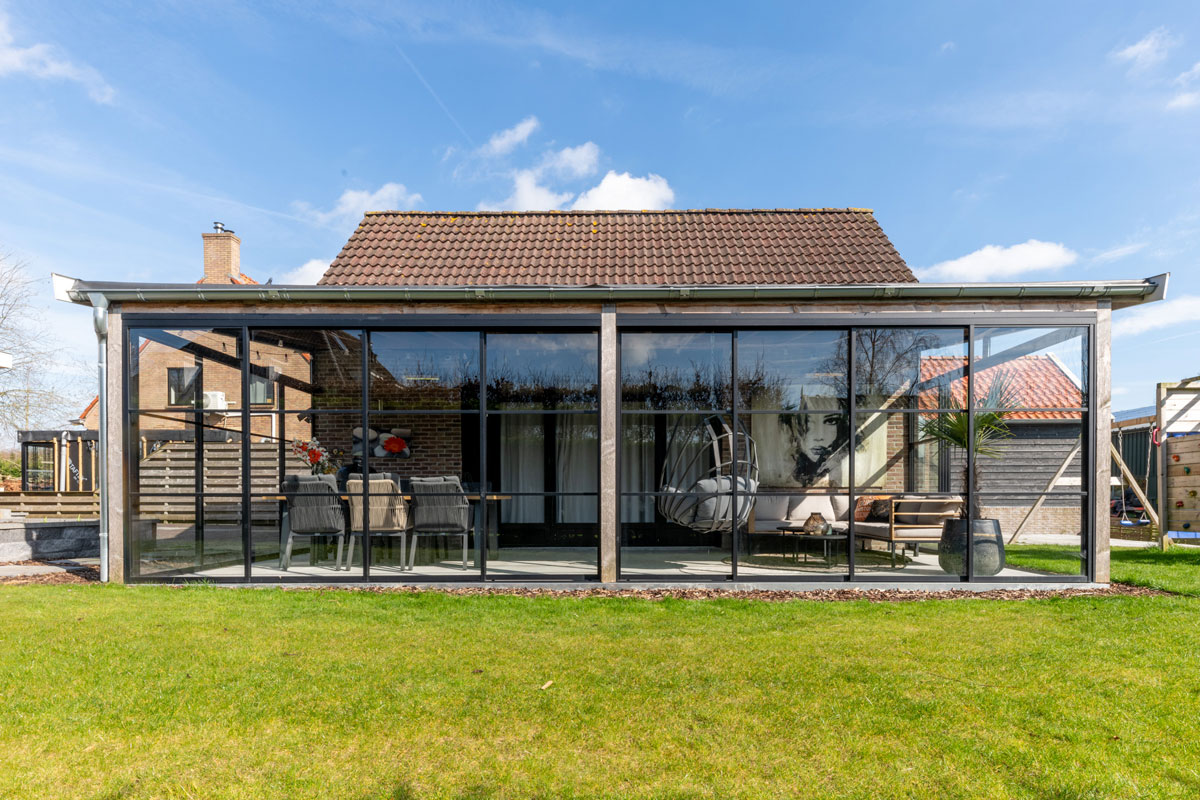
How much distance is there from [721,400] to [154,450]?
924cm

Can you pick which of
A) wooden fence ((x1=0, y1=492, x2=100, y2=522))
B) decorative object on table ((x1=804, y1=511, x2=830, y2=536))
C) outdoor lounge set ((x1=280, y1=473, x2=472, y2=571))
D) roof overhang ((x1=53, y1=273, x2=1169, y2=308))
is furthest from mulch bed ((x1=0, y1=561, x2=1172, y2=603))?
wooden fence ((x1=0, y1=492, x2=100, y2=522))

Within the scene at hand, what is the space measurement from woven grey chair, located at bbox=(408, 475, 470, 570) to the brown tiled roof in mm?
2410

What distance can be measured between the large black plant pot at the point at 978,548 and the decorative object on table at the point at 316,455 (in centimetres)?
826

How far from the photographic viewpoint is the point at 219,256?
58.0 ft

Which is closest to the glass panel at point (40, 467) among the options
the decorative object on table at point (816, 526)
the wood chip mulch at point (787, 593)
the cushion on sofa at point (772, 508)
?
the wood chip mulch at point (787, 593)

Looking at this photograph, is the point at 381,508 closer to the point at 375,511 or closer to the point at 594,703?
the point at 375,511

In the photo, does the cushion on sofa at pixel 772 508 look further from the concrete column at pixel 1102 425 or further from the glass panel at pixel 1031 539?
the concrete column at pixel 1102 425

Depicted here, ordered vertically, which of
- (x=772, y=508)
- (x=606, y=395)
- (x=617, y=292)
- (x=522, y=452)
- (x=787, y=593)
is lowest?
(x=787, y=593)

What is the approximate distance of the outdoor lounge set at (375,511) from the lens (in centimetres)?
727

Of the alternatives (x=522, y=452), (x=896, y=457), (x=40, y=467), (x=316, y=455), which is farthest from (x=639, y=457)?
(x=40, y=467)

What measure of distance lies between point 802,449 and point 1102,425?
3.84 m

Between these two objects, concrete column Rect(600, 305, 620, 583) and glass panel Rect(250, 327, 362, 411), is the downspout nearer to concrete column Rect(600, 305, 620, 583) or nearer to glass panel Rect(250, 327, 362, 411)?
glass panel Rect(250, 327, 362, 411)

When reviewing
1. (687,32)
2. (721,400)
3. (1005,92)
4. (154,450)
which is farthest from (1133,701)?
(154,450)

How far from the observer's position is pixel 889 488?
9.95 metres
